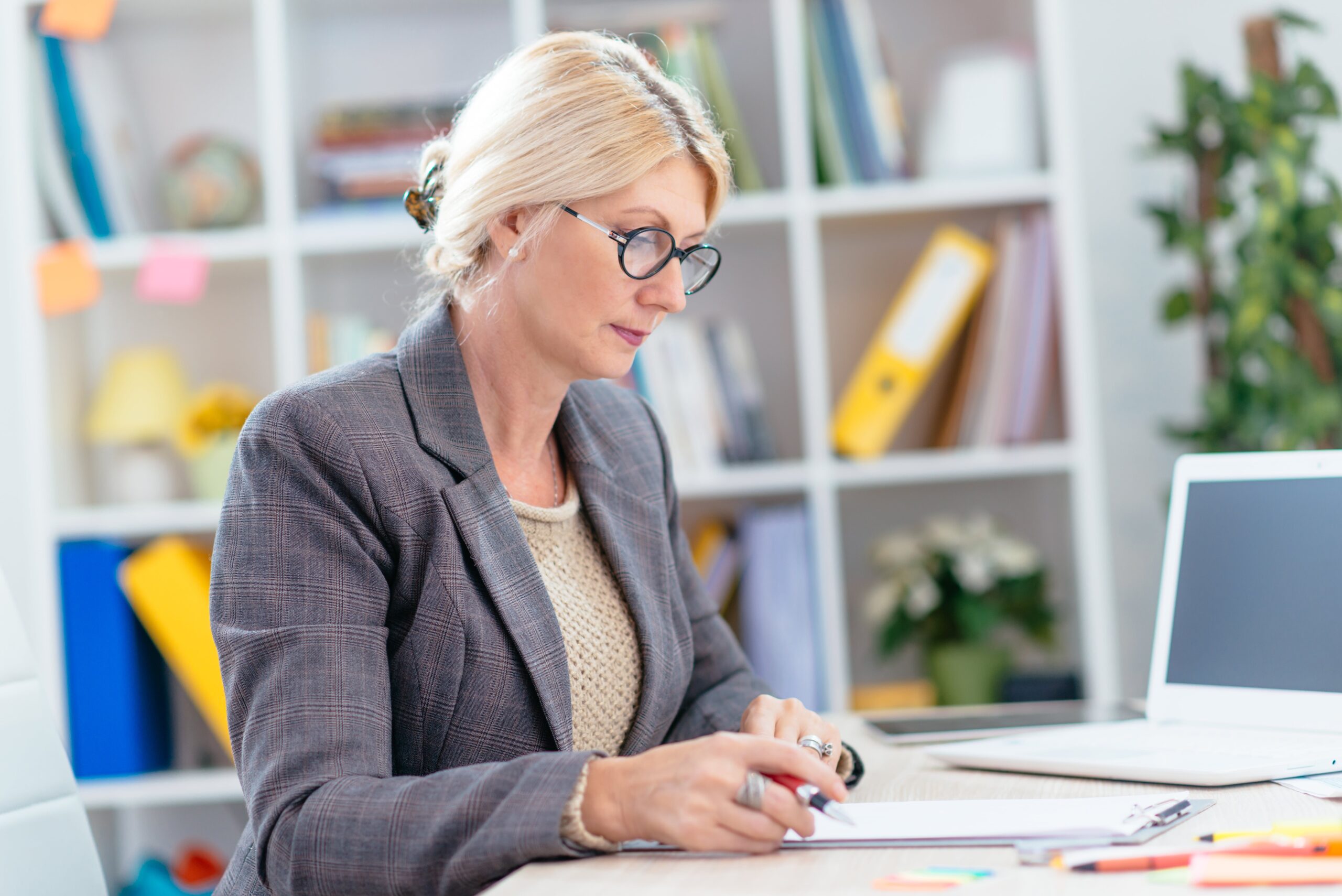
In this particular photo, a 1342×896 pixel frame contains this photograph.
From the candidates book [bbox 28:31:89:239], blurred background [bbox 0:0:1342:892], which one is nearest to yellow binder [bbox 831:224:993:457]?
blurred background [bbox 0:0:1342:892]

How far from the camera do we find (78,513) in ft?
6.96

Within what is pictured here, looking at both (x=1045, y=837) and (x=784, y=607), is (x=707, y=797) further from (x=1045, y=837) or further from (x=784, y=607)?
(x=784, y=607)

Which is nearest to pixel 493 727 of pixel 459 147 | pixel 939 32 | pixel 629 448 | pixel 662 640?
pixel 662 640

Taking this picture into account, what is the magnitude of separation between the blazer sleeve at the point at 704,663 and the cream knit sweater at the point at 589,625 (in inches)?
3.1

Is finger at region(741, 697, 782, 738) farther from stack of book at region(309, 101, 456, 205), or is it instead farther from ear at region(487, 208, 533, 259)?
stack of book at region(309, 101, 456, 205)

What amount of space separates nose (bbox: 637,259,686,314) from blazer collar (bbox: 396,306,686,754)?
0.60ft

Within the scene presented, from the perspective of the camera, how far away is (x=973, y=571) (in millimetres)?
2062

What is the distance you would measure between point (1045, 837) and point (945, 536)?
1381mm

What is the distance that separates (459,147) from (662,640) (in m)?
0.51

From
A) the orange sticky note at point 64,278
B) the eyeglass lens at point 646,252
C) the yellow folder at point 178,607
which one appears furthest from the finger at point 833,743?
the orange sticky note at point 64,278

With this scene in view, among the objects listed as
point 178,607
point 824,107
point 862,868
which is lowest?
point 178,607

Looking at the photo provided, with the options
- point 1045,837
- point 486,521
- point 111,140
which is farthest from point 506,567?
point 111,140

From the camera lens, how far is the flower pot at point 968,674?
206 cm

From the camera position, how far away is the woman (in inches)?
31.3
